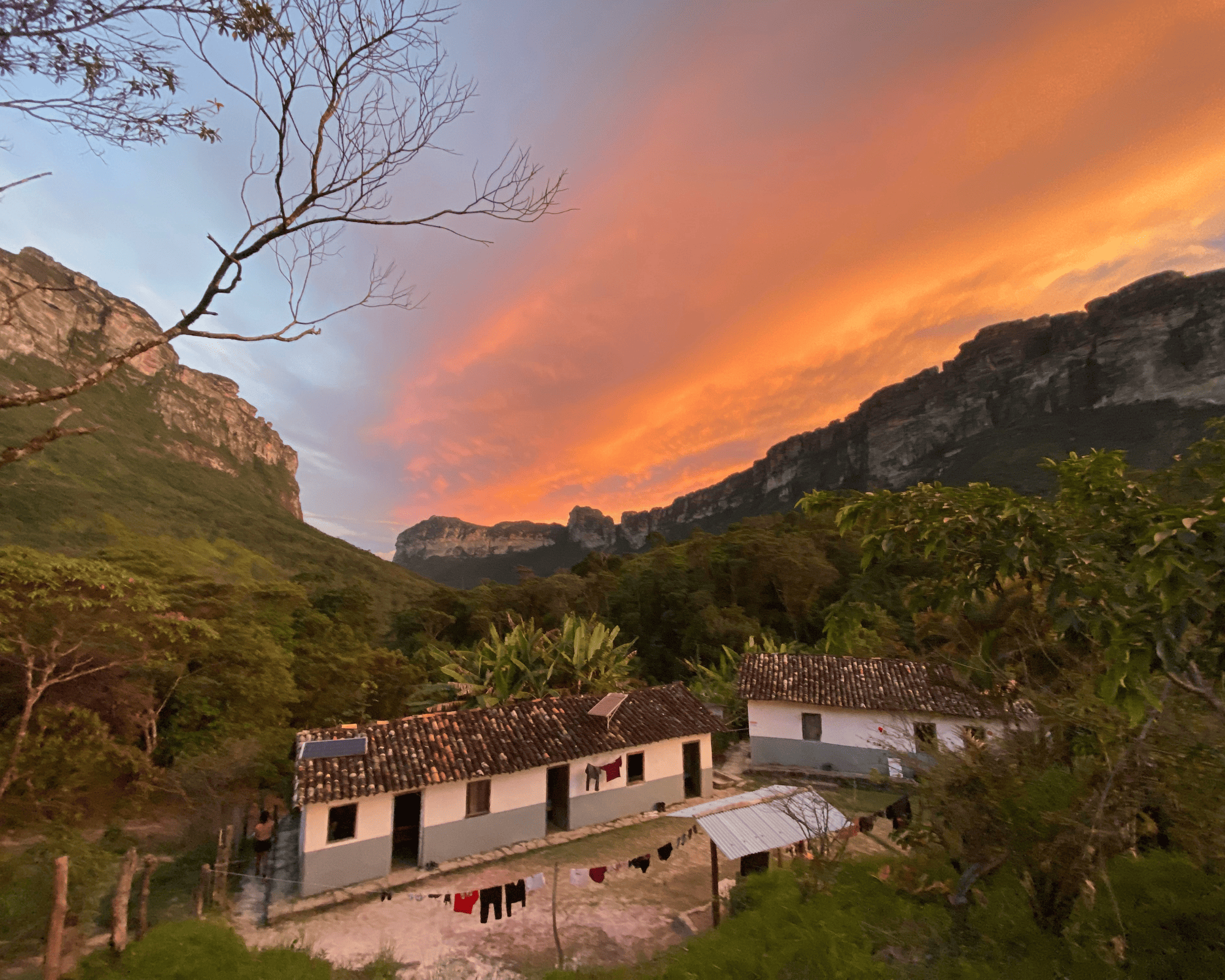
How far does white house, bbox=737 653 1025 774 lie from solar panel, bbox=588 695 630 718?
18.7 ft

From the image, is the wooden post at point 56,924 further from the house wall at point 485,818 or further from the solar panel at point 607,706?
the solar panel at point 607,706

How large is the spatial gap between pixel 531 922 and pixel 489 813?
3.49 meters

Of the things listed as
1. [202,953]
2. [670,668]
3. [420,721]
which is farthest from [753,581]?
[202,953]

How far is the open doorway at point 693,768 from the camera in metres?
18.0

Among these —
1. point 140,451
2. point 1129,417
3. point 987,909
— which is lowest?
point 987,909

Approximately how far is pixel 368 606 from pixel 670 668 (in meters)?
20.3

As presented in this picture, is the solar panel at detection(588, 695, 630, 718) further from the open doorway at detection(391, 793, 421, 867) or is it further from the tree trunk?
the tree trunk

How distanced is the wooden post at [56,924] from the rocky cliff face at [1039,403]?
2104 inches

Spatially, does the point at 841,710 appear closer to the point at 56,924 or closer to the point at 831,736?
the point at 831,736

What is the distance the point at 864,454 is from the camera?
94.7 m

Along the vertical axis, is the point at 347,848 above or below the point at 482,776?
below

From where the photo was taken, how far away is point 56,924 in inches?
300

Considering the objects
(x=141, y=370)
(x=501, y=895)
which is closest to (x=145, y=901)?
(x=501, y=895)

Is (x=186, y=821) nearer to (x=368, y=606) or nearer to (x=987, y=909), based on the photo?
(x=368, y=606)
